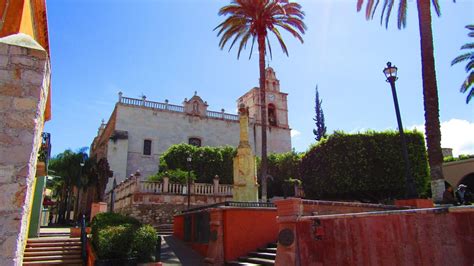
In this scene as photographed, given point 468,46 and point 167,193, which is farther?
point 468,46

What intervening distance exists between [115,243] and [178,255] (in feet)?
16.0

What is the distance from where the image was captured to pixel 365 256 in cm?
670

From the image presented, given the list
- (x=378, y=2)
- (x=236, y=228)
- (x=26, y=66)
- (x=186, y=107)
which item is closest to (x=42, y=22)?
(x=26, y=66)

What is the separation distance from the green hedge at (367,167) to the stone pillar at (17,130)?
19327mm

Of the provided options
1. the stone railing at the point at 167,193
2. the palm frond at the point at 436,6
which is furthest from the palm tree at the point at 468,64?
the stone railing at the point at 167,193

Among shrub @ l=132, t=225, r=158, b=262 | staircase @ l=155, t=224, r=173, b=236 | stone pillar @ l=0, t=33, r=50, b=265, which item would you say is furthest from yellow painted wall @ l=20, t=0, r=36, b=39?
staircase @ l=155, t=224, r=173, b=236

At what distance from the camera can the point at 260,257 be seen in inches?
412

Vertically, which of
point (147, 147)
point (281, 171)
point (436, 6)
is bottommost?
point (281, 171)

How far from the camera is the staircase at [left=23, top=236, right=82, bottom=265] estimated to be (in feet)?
36.0

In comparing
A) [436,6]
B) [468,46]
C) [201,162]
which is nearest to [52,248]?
[201,162]

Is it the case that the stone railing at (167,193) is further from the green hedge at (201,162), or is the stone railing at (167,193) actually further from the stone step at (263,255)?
the stone step at (263,255)

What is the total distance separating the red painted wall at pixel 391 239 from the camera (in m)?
5.40

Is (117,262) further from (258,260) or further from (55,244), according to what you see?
(55,244)

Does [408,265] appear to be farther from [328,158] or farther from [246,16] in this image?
[246,16]
